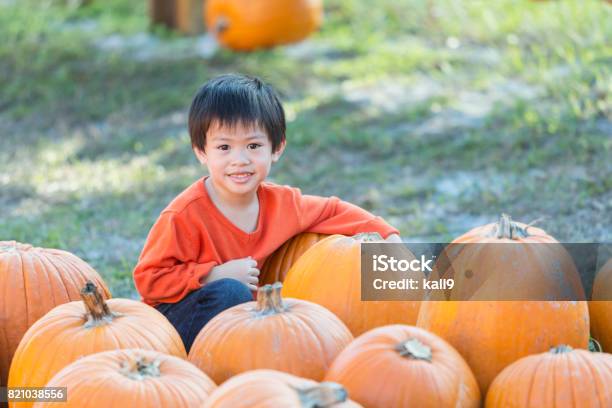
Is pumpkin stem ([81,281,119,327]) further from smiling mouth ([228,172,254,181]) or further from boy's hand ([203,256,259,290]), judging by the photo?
smiling mouth ([228,172,254,181])

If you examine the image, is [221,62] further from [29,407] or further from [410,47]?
[29,407]

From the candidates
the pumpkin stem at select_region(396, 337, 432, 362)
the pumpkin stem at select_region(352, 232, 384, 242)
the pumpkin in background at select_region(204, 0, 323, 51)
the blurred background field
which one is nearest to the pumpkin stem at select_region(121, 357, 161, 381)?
the pumpkin stem at select_region(396, 337, 432, 362)

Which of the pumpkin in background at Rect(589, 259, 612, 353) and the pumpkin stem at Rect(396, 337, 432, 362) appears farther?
the pumpkin in background at Rect(589, 259, 612, 353)

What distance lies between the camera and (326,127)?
20.8 ft

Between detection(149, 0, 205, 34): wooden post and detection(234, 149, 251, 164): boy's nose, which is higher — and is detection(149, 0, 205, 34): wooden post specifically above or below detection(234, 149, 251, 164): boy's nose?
above

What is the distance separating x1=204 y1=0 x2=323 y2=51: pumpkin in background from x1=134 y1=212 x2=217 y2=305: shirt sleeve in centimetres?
482

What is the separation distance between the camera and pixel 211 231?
3.27 m

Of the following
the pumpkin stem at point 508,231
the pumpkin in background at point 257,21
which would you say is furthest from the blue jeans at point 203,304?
the pumpkin in background at point 257,21

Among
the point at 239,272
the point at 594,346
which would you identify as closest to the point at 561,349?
the point at 594,346

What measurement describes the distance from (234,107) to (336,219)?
1.72 ft

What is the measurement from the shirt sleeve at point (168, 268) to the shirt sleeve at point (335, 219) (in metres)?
0.39

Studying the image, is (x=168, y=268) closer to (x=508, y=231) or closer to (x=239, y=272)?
(x=239, y=272)

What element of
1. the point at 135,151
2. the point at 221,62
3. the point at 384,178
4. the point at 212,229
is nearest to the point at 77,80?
the point at 221,62

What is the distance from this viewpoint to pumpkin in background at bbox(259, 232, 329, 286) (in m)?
3.36
